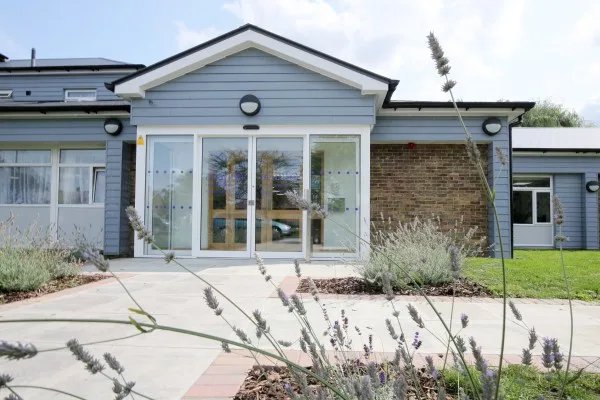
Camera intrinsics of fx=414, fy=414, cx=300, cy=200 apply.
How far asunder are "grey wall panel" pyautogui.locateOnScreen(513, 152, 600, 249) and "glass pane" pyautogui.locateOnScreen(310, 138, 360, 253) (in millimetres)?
8726

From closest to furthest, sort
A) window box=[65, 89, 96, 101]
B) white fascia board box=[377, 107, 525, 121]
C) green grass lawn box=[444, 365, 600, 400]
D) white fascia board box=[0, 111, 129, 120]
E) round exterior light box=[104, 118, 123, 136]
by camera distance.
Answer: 1. green grass lawn box=[444, 365, 600, 400]
2. white fascia board box=[377, 107, 525, 121]
3. round exterior light box=[104, 118, 123, 136]
4. white fascia board box=[0, 111, 129, 120]
5. window box=[65, 89, 96, 101]

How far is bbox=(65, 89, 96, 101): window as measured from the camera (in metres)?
15.5

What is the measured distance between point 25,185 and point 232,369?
36.8 feet

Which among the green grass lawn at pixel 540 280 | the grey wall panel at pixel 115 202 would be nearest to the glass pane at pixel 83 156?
the grey wall panel at pixel 115 202

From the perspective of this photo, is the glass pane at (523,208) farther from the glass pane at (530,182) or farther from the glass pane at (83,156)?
the glass pane at (83,156)

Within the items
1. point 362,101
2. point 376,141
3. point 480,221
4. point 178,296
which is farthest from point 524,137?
point 178,296

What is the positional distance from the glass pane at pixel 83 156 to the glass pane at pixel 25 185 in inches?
22.0

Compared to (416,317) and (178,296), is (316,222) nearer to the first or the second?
(178,296)

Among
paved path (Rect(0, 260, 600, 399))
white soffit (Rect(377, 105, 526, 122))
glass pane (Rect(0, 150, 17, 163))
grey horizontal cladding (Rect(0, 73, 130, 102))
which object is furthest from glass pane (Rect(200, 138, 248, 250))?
grey horizontal cladding (Rect(0, 73, 130, 102))

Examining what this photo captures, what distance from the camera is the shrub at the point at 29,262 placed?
200 inches

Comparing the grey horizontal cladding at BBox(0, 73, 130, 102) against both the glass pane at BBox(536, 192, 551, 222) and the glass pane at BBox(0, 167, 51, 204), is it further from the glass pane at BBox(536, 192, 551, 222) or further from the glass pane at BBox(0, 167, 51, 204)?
the glass pane at BBox(536, 192, 551, 222)

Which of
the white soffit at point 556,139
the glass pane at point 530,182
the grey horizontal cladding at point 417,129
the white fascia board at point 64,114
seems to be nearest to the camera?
the grey horizontal cladding at point 417,129

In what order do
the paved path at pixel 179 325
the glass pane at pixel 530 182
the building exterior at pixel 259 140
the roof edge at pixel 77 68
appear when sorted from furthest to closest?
the glass pane at pixel 530 182
the roof edge at pixel 77 68
the building exterior at pixel 259 140
the paved path at pixel 179 325

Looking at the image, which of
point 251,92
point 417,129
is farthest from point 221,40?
point 417,129
